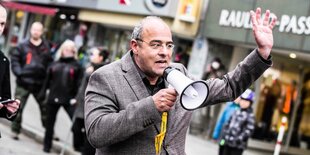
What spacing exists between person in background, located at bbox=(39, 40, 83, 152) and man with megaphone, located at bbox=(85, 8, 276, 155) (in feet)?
22.0

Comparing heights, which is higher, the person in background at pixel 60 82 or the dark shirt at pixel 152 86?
the dark shirt at pixel 152 86

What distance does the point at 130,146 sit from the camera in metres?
3.14

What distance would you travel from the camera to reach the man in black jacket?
34.0 feet

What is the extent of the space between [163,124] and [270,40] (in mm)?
721

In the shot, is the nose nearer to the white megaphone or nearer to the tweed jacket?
the white megaphone

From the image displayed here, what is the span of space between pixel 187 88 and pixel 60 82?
736cm

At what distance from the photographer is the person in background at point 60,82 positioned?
9.96m

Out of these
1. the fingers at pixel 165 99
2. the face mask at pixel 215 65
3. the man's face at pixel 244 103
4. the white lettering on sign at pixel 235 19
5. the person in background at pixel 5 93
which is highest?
the white lettering on sign at pixel 235 19

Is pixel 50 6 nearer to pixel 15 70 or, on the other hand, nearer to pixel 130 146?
pixel 15 70

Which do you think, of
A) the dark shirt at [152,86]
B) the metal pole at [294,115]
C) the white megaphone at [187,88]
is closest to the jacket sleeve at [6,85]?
the dark shirt at [152,86]

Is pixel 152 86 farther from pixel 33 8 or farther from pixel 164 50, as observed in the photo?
pixel 33 8

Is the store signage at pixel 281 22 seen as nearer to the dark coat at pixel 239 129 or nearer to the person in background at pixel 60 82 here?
the dark coat at pixel 239 129

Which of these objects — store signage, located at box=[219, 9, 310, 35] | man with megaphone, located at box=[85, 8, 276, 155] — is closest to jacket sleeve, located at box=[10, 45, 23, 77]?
store signage, located at box=[219, 9, 310, 35]

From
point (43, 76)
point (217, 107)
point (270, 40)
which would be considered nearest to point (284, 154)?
point (217, 107)
